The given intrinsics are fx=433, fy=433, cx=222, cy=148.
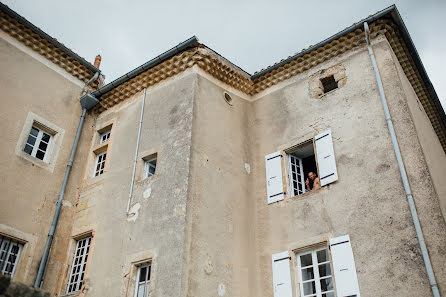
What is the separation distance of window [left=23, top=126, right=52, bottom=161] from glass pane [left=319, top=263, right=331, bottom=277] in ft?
22.6

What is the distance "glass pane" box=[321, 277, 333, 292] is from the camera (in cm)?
789

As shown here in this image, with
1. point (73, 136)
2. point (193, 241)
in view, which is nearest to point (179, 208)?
point (193, 241)

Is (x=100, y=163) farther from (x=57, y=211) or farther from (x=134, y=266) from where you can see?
(x=134, y=266)

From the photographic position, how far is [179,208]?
8.38m

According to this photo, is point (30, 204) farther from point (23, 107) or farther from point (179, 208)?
point (179, 208)

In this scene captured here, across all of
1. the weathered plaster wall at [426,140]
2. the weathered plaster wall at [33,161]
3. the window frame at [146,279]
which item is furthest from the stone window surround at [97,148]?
the weathered plaster wall at [426,140]

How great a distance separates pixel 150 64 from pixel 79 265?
200 inches

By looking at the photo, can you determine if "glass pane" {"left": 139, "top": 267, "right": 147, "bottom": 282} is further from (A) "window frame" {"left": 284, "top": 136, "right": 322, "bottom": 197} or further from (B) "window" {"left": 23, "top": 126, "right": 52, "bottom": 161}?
(B) "window" {"left": 23, "top": 126, "right": 52, "bottom": 161}

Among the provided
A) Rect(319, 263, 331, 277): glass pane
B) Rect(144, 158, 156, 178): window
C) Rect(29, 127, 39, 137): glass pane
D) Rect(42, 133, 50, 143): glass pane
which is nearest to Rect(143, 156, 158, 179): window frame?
Rect(144, 158, 156, 178): window

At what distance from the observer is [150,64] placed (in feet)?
35.9

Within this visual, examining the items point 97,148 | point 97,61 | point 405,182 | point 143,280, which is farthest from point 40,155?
point 405,182

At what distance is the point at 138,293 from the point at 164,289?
876mm

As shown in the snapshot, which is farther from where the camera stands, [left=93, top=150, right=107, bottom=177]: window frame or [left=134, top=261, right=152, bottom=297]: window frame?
[left=93, top=150, right=107, bottom=177]: window frame

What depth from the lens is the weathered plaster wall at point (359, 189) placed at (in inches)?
283
